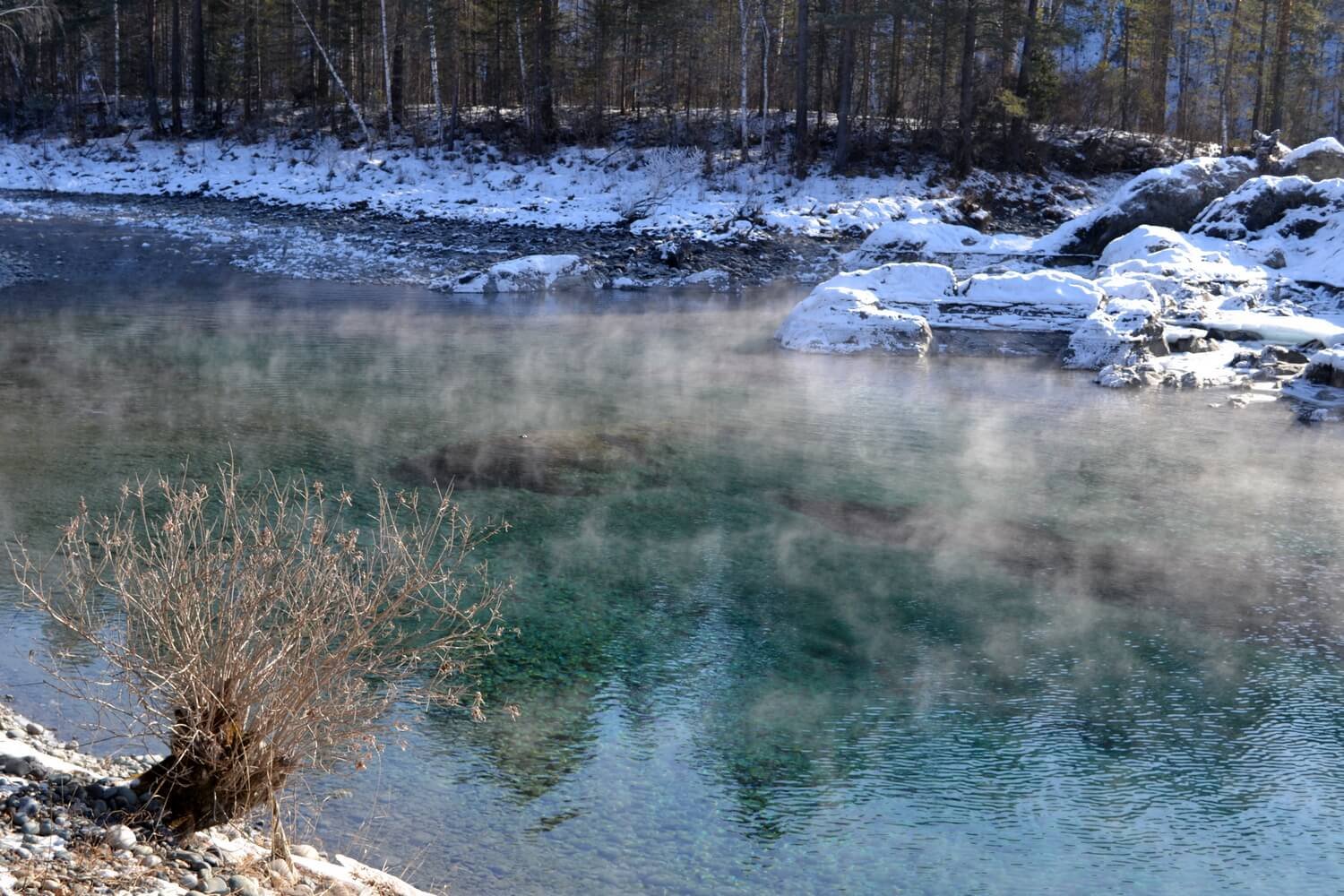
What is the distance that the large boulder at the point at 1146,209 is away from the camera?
1024 inches

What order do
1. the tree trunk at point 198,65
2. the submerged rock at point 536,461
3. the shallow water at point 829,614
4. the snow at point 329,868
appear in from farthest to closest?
the tree trunk at point 198,65 < the submerged rock at point 536,461 < the shallow water at point 829,614 < the snow at point 329,868

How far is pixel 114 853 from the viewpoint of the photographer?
438 centimetres

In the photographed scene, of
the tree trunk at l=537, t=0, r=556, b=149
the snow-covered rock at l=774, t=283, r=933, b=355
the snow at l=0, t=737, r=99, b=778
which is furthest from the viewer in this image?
the tree trunk at l=537, t=0, r=556, b=149

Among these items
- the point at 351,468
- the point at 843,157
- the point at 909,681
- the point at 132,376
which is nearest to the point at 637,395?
the point at 351,468

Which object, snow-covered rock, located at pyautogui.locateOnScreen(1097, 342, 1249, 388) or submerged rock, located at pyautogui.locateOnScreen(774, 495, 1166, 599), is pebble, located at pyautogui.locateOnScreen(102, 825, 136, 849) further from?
snow-covered rock, located at pyautogui.locateOnScreen(1097, 342, 1249, 388)

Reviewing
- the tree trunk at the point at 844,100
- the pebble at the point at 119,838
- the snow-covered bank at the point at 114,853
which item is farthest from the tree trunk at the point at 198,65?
the pebble at the point at 119,838

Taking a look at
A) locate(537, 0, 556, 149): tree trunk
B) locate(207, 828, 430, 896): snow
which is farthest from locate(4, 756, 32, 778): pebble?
locate(537, 0, 556, 149): tree trunk

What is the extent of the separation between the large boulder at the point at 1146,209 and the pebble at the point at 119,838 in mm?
24413

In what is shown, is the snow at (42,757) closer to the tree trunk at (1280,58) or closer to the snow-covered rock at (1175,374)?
the snow-covered rock at (1175,374)

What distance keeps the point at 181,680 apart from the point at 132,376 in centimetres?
1276

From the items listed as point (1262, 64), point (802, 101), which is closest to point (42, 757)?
point (802, 101)

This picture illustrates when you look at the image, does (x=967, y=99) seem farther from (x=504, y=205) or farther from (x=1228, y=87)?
(x=1228, y=87)

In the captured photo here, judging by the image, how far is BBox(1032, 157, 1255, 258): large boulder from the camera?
1024 inches

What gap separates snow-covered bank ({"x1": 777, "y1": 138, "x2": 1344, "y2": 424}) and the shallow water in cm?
177
